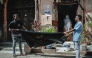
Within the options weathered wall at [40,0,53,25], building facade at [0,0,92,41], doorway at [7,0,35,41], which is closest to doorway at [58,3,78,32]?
building facade at [0,0,92,41]

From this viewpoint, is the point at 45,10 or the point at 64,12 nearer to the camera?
the point at 45,10

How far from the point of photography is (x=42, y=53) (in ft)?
36.0

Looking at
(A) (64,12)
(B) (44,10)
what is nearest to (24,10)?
(B) (44,10)

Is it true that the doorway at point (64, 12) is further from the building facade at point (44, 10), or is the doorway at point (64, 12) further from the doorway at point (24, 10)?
the doorway at point (24, 10)

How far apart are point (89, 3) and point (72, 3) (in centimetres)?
105

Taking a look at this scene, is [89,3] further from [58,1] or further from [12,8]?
[12,8]

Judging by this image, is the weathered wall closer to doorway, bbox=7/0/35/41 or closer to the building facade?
the building facade

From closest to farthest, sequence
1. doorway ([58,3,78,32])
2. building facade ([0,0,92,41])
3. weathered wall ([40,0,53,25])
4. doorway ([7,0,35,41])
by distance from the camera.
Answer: building facade ([0,0,92,41]) < weathered wall ([40,0,53,25]) < doorway ([58,3,78,32]) < doorway ([7,0,35,41])

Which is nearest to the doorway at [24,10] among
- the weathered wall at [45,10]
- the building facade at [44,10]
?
the building facade at [44,10]

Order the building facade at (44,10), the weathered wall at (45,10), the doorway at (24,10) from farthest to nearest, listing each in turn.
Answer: the doorway at (24,10) < the weathered wall at (45,10) < the building facade at (44,10)

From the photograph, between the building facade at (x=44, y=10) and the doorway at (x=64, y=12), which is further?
the doorway at (x=64, y=12)

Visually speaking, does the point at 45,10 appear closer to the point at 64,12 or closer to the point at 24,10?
the point at 64,12

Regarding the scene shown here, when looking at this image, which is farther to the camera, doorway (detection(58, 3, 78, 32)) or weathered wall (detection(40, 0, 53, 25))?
doorway (detection(58, 3, 78, 32))

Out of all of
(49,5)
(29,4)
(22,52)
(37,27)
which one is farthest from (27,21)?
(22,52)
